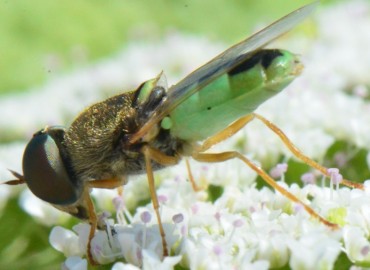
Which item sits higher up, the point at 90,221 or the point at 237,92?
the point at 237,92

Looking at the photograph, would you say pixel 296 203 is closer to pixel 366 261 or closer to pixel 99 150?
pixel 366 261

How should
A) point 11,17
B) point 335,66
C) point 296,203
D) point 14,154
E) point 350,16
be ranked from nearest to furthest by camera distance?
point 296,203
point 14,154
point 335,66
point 350,16
point 11,17

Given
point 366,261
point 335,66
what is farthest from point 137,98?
point 335,66

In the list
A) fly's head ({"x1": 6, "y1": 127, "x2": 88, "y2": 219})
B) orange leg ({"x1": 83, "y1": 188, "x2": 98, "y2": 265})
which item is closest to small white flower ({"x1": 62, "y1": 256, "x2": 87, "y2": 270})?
orange leg ({"x1": 83, "y1": 188, "x2": 98, "y2": 265})

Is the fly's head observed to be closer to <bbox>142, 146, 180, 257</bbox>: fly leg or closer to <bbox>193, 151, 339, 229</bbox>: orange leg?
<bbox>142, 146, 180, 257</bbox>: fly leg

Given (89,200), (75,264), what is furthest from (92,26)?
(75,264)

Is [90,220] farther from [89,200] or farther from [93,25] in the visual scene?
[93,25]
